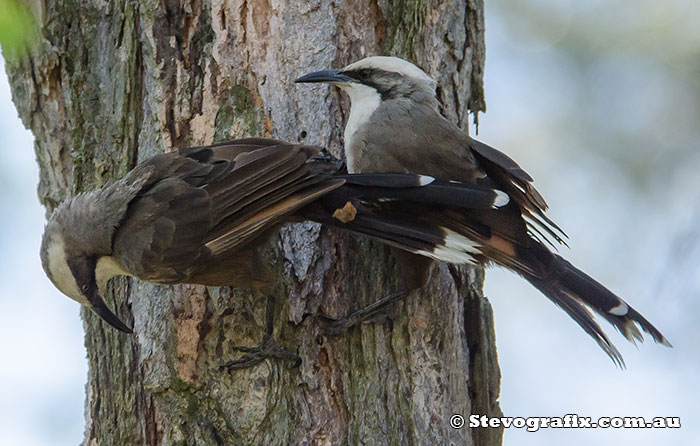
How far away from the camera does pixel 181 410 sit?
11.7 ft

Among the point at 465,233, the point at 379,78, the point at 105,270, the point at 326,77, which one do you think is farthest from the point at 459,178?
the point at 105,270

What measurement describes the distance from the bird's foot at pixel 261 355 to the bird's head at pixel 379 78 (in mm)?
1233

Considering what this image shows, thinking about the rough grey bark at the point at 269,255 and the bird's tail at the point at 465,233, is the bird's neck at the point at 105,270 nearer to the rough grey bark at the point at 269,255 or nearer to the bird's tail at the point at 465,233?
the rough grey bark at the point at 269,255

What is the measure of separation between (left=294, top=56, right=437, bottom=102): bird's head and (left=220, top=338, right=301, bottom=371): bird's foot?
1.23 m

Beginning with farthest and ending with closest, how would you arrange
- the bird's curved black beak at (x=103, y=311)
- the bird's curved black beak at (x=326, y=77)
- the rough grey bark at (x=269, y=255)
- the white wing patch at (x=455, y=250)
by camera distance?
the bird's curved black beak at (x=326, y=77) < the bird's curved black beak at (x=103, y=311) < the rough grey bark at (x=269, y=255) < the white wing patch at (x=455, y=250)

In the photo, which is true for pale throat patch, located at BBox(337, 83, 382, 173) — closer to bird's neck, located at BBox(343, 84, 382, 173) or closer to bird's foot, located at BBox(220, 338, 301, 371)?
bird's neck, located at BBox(343, 84, 382, 173)

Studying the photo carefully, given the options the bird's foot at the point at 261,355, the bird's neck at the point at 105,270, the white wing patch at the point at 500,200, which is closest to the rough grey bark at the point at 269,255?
the bird's foot at the point at 261,355

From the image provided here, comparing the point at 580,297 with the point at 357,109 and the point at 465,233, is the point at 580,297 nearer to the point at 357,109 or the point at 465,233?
the point at 465,233

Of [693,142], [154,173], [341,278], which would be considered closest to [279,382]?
[341,278]

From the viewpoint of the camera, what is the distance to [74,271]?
12.3ft

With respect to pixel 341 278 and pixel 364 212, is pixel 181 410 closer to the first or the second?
pixel 341 278

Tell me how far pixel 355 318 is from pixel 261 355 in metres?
0.43

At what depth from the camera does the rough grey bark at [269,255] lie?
3535 millimetres

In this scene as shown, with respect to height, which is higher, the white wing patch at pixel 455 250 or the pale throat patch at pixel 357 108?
the pale throat patch at pixel 357 108
